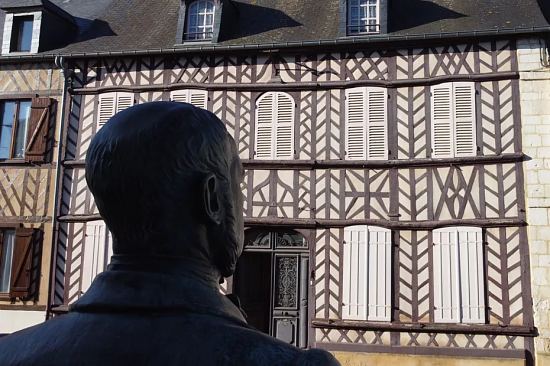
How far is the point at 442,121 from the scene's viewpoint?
1070 cm

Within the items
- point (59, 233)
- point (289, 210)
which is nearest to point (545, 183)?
point (289, 210)

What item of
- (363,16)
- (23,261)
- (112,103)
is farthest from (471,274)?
(23,261)

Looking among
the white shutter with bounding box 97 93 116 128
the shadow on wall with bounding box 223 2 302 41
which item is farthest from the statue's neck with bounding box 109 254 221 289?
the white shutter with bounding box 97 93 116 128

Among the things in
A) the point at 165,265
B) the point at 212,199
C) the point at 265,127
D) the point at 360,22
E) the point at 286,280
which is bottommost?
the point at 286,280

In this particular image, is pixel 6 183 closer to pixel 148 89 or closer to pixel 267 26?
pixel 148 89

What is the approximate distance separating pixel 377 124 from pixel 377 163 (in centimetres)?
78

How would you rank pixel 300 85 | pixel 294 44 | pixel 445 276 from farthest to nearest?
pixel 300 85 → pixel 294 44 → pixel 445 276

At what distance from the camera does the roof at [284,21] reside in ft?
35.6

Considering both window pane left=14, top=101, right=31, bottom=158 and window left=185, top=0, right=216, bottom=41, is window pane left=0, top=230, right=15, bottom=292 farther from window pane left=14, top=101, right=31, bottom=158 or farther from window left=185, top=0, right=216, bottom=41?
window left=185, top=0, right=216, bottom=41

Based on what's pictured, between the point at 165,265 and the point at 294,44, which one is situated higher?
the point at 294,44

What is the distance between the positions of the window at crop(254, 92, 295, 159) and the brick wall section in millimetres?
4174

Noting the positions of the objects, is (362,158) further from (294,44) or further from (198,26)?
(198,26)

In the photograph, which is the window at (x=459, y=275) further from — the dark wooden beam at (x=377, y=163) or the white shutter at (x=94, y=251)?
the white shutter at (x=94, y=251)

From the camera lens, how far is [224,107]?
11617 mm
